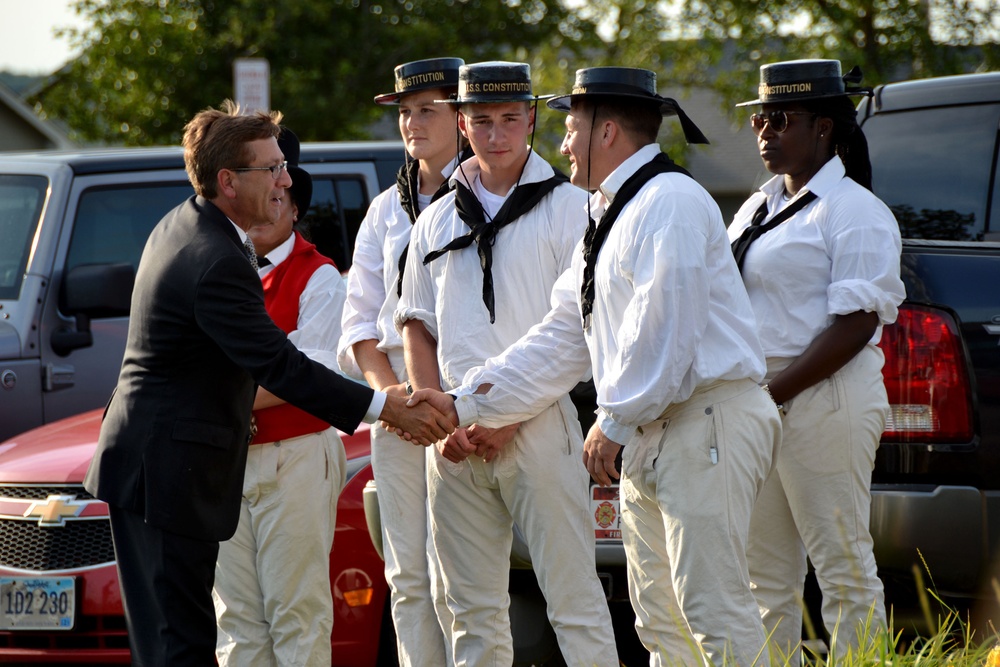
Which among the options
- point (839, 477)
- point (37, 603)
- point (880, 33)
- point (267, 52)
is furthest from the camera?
point (267, 52)

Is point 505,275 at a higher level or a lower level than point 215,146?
lower

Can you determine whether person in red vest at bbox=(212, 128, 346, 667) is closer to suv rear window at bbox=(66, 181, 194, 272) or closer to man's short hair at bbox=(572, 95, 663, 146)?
man's short hair at bbox=(572, 95, 663, 146)

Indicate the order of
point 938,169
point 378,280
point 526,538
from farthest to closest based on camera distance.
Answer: point 938,169 < point 378,280 < point 526,538

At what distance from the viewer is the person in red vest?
15.4ft

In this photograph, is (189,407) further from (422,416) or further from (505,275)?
(505,275)

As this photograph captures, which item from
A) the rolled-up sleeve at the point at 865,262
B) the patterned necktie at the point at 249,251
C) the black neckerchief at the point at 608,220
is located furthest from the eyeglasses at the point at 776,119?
the patterned necktie at the point at 249,251

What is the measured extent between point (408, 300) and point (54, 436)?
2.14 m

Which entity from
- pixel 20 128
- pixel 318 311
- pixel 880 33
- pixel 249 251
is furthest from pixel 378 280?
pixel 20 128

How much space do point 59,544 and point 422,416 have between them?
1.90 m

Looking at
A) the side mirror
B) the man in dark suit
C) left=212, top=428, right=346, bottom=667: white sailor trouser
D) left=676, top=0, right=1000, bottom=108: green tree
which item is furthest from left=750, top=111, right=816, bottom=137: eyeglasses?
left=676, top=0, right=1000, bottom=108: green tree

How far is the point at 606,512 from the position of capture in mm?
4660

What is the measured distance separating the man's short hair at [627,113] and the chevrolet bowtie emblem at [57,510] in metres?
2.75

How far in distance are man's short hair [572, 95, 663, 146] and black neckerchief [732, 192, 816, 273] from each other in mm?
693

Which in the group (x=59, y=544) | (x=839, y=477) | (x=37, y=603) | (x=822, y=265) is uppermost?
(x=822, y=265)
